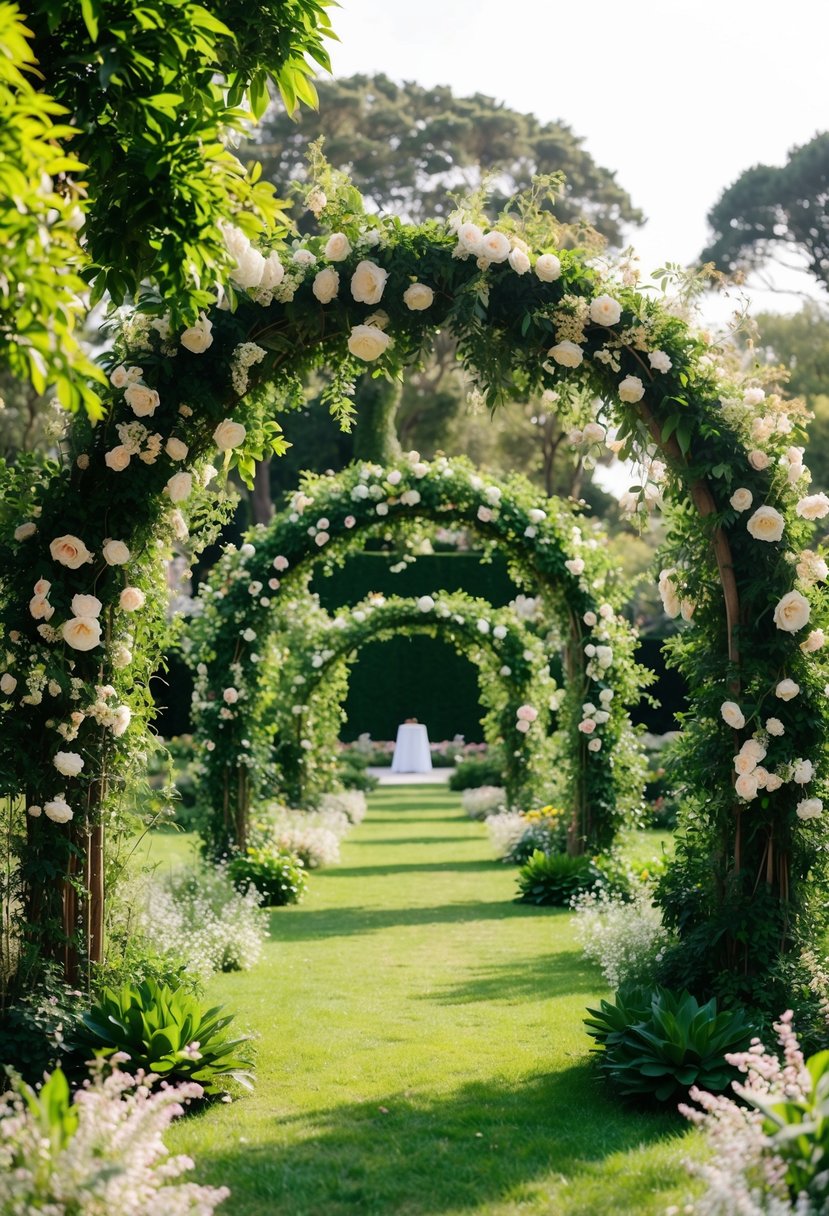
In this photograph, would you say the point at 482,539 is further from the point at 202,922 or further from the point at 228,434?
the point at 228,434

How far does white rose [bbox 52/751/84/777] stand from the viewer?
4539 mm

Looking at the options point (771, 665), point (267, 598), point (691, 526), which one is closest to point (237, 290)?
point (691, 526)

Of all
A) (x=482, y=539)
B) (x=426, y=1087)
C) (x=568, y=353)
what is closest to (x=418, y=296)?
(x=568, y=353)

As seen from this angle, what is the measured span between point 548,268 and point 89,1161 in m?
3.57

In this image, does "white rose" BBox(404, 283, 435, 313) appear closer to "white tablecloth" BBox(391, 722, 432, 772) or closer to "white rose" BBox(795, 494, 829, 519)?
"white rose" BBox(795, 494, 829, 519)

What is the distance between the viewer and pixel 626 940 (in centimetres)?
612

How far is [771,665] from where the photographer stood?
16.2ft

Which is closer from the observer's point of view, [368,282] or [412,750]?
[368,282]

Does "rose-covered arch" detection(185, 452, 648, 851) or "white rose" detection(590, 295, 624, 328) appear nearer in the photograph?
"white rose" detection(590, 295, 624, 328)

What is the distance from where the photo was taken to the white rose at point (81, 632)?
455 centimetres

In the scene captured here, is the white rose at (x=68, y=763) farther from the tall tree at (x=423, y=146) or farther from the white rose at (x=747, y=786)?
the tall tree at (x=423, y=146)

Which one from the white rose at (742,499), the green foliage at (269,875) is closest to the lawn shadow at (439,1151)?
the white rose at (742,499)

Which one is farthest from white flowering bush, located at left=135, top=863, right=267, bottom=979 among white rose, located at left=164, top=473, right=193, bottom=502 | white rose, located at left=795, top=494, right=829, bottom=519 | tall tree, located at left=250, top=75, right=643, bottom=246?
tall tree, located at left=250, top=75, right=643, bottom=246

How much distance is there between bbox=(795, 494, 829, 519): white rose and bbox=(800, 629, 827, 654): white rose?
1.51 feet
